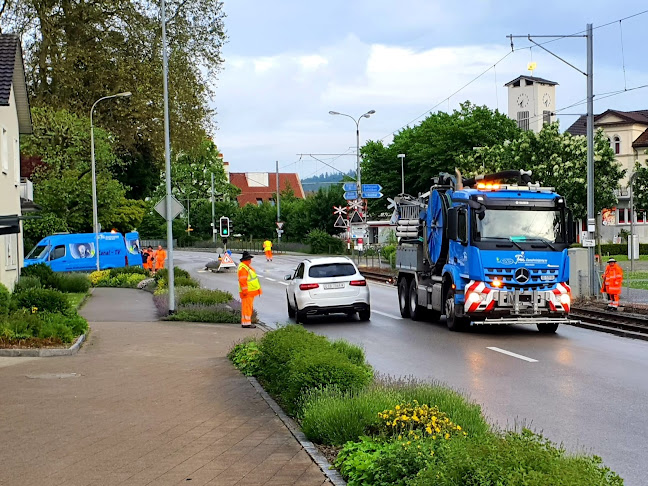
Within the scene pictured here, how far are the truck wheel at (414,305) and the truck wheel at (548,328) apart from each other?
3579mm

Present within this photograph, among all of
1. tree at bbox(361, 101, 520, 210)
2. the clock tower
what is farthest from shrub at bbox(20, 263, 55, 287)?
the clock tower

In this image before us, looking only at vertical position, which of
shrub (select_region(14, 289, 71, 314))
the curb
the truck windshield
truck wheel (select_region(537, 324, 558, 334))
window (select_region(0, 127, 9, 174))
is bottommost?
truck wheel (select_region(537, 324, 558, 334))

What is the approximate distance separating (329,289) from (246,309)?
101 inches

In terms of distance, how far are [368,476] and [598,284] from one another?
77.6 feet

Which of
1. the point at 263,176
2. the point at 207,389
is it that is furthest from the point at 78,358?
the point at 263,176

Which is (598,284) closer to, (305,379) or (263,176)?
(305,379)

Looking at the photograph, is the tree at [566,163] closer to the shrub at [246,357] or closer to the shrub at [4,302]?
the shrub at [4,302]

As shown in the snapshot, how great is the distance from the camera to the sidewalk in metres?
7.32

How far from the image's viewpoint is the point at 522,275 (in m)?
19.0

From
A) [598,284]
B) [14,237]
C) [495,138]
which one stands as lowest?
[598,284]

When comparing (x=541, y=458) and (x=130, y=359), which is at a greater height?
(x=541, y=458)

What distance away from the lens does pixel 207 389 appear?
11.8m

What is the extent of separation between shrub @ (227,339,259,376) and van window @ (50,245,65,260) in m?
31.6

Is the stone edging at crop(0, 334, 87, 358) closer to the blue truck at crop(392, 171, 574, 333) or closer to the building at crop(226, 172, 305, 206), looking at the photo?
the blue truck at crop(392, 171, 574, 333)
